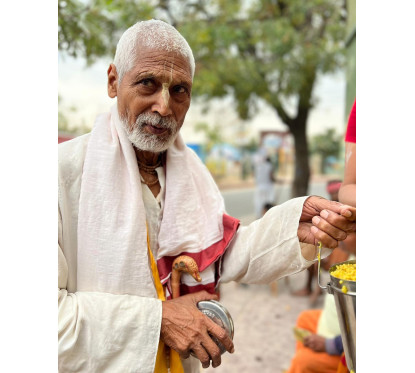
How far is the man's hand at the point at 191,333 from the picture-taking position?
4.54ft

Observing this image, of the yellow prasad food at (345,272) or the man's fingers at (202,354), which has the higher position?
the yellow prasad food at (345,272)

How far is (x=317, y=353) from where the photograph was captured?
284 centimetres

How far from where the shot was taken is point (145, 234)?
149cm

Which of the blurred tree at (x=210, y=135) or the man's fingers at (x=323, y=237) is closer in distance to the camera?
the man's fingers at (x=323, y=237)

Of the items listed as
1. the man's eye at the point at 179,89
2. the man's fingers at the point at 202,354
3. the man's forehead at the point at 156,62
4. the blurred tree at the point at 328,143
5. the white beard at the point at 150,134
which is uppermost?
the blurred tree at the point at 328,143

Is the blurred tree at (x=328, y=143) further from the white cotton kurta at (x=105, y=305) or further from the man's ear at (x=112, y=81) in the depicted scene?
the man's ear at (x=112, y=81)

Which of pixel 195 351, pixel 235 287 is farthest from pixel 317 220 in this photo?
pixel 235 287

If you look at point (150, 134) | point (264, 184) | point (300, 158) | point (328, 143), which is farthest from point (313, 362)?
point (328, 143)

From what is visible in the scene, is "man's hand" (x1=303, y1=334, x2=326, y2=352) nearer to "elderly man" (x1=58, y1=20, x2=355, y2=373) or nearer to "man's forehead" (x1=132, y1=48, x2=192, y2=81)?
Answer: "elderly man" (x1=58, y1=20, x2=355, y2=373)

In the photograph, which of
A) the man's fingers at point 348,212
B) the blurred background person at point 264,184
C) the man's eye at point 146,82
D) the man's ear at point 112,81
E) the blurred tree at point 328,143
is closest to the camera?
the man's fingers at point 348,212

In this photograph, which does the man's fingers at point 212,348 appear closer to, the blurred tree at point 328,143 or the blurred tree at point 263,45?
the blurred tree at point 263,45

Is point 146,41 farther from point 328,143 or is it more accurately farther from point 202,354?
point 328,143

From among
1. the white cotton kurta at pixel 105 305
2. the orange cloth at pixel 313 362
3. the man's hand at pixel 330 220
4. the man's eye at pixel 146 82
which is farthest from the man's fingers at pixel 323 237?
the orange cloth at pixel 313 362

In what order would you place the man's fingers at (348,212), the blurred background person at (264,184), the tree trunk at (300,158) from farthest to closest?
the blurred background person at (264,184) → the tree trunk at (300,158) → the man's fingers at (348,212)
